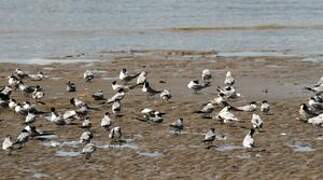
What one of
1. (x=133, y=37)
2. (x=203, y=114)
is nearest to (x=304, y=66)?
(x=203, y=114)

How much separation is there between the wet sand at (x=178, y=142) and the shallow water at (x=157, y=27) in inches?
376

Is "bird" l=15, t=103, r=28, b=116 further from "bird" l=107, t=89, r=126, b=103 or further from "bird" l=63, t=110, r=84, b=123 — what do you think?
"bird" l=107, t=89, r=126, b=103

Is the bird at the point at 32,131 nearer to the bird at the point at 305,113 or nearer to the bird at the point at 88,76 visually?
the bird at the point at 305,113

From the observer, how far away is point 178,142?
59.0ft

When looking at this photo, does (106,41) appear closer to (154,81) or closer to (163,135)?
(154,81)

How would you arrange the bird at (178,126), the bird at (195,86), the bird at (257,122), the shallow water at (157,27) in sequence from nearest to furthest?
the bird at (178,126)
the bird at (257,122)
the bird at (195,86)
the shallow water at (157,27)

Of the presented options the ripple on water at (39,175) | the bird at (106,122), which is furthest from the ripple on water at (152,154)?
the bird at (106,122)

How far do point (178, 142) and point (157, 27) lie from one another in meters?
36.3

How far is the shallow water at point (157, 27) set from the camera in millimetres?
40312

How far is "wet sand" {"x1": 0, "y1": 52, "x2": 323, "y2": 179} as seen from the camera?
15344 mm

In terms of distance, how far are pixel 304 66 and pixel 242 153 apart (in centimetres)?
1559

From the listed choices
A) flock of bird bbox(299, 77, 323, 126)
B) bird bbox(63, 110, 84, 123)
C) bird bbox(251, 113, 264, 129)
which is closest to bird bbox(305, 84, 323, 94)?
flock of bird bbox(299, 77, 323, 126)

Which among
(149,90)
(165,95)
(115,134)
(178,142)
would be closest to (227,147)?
(178,142)

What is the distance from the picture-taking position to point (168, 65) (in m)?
32.5
